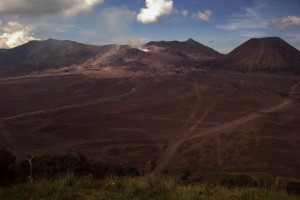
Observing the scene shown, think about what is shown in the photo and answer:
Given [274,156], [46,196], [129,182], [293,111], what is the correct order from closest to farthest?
[46,196] < [129,182] < [274,156] < [293,111]

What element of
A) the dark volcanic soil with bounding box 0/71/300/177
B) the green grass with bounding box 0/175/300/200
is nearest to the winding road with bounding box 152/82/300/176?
the dark volcanic soil with bounding box 0/71/300/177

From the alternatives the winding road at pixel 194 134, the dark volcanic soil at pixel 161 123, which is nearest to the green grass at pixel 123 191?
the winding road at pixel 194 134

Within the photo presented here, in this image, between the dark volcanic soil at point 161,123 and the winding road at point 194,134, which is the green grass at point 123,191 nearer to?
the winding road at point 194,134

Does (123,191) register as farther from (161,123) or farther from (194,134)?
(161,123)

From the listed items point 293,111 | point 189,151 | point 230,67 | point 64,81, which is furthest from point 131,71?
point 189,151

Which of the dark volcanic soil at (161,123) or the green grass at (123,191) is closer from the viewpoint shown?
the green grass at (123,191)

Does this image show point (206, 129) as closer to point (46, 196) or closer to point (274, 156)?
point (274, 156)
